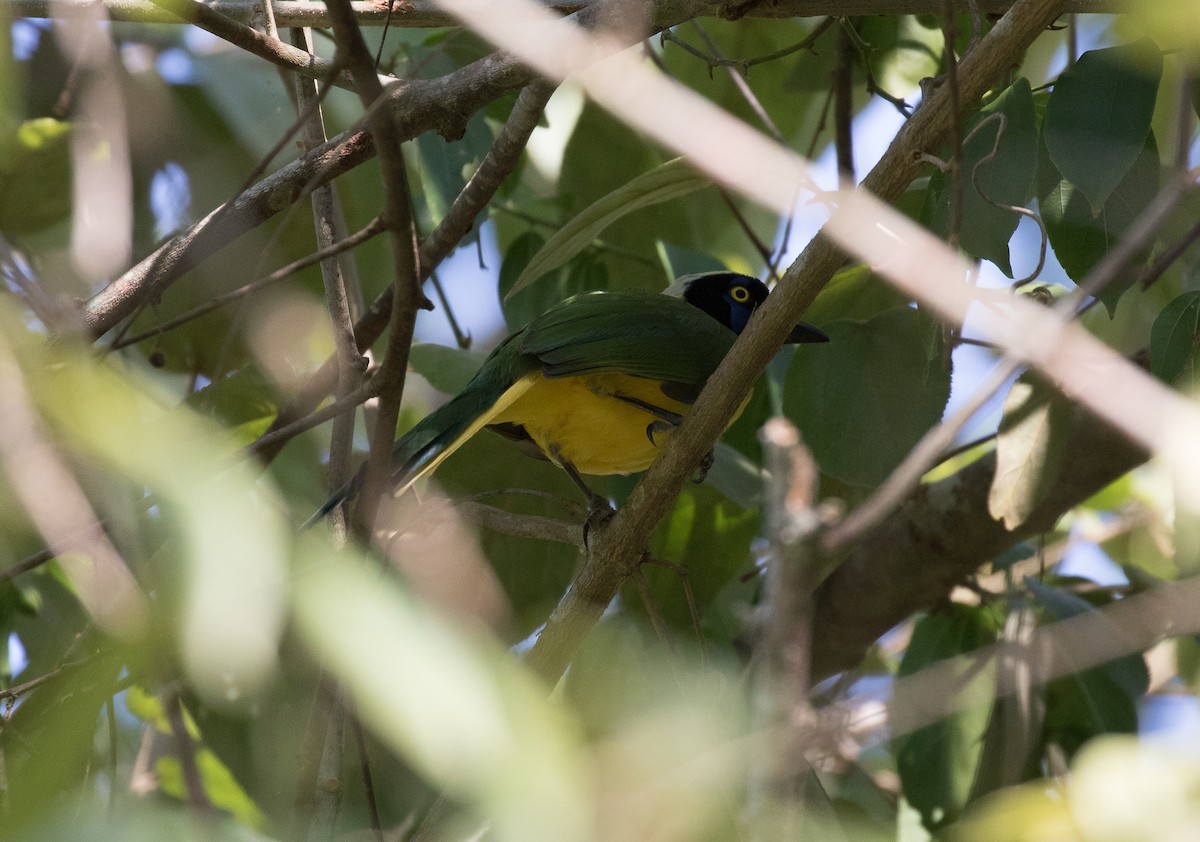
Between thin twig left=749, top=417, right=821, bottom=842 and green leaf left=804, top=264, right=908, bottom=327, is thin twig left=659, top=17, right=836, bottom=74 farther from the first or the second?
thin twig left=749, top=417, right=821, bottom=842

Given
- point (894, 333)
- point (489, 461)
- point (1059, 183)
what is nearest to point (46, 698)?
point (489, 461)

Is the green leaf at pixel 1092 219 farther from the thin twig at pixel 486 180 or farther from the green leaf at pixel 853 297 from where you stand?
the thin twig at pixel 486 180

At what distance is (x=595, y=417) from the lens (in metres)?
3.67

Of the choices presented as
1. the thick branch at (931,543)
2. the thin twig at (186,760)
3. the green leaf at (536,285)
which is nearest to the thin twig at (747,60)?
the green leaf at (536,285)

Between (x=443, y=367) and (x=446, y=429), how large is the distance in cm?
64

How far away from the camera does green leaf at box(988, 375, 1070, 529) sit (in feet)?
9.93

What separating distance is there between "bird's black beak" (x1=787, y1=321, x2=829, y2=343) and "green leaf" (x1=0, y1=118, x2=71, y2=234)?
264cm

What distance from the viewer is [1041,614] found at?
13.3ft

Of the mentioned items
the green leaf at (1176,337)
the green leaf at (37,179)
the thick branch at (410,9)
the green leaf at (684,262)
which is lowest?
the green leaf at (684,262)

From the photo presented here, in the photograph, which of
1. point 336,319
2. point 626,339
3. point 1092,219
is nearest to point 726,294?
point 626,339

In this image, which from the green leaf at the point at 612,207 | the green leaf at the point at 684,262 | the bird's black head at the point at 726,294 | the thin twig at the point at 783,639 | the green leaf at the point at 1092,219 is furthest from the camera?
the bird's black head at the point at 726,294

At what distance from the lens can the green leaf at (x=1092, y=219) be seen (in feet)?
8.99

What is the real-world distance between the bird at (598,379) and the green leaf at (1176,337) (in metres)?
1.15

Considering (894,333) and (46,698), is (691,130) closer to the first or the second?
(894,333)
